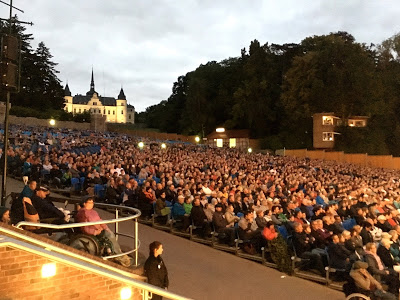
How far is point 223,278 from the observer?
8.13 metres

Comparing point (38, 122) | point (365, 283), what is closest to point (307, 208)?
point (365, 283)

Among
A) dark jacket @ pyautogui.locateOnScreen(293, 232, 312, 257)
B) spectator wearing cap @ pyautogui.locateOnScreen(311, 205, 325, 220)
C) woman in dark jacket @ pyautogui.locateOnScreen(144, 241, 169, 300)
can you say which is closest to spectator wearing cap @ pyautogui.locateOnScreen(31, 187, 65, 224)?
woman in dark jacket @ pyautogui.locateOnScreen(144, 241, 169, 300)

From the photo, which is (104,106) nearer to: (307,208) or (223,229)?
(307,208)

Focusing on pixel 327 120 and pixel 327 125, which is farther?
pixel 327 120

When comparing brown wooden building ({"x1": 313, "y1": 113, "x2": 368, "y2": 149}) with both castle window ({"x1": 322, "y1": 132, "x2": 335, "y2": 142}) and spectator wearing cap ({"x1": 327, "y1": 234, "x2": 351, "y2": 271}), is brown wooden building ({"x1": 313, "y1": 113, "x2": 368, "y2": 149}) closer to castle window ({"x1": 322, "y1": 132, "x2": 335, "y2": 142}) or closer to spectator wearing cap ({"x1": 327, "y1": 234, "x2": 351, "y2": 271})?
castle window ({"x1": 322, "y1": 132, "x2": 335, "y2": 142})

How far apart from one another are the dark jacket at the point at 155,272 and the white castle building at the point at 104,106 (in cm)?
12437

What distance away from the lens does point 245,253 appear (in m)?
9.69

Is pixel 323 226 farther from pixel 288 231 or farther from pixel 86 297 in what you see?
pixel 86 297

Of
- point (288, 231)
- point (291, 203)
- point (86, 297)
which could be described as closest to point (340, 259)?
point (288, 231)

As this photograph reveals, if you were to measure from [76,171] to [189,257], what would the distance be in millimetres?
6725

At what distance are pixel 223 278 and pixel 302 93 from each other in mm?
43703

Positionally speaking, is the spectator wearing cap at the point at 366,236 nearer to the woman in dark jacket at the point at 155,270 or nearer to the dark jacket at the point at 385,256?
the dark jacket at the point at 385,256

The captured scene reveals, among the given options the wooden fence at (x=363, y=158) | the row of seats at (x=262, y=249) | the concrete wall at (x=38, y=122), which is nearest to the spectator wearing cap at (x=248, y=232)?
the row of seats at (x=262, y=249)

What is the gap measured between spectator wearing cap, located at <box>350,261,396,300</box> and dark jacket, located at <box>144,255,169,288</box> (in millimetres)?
3410
